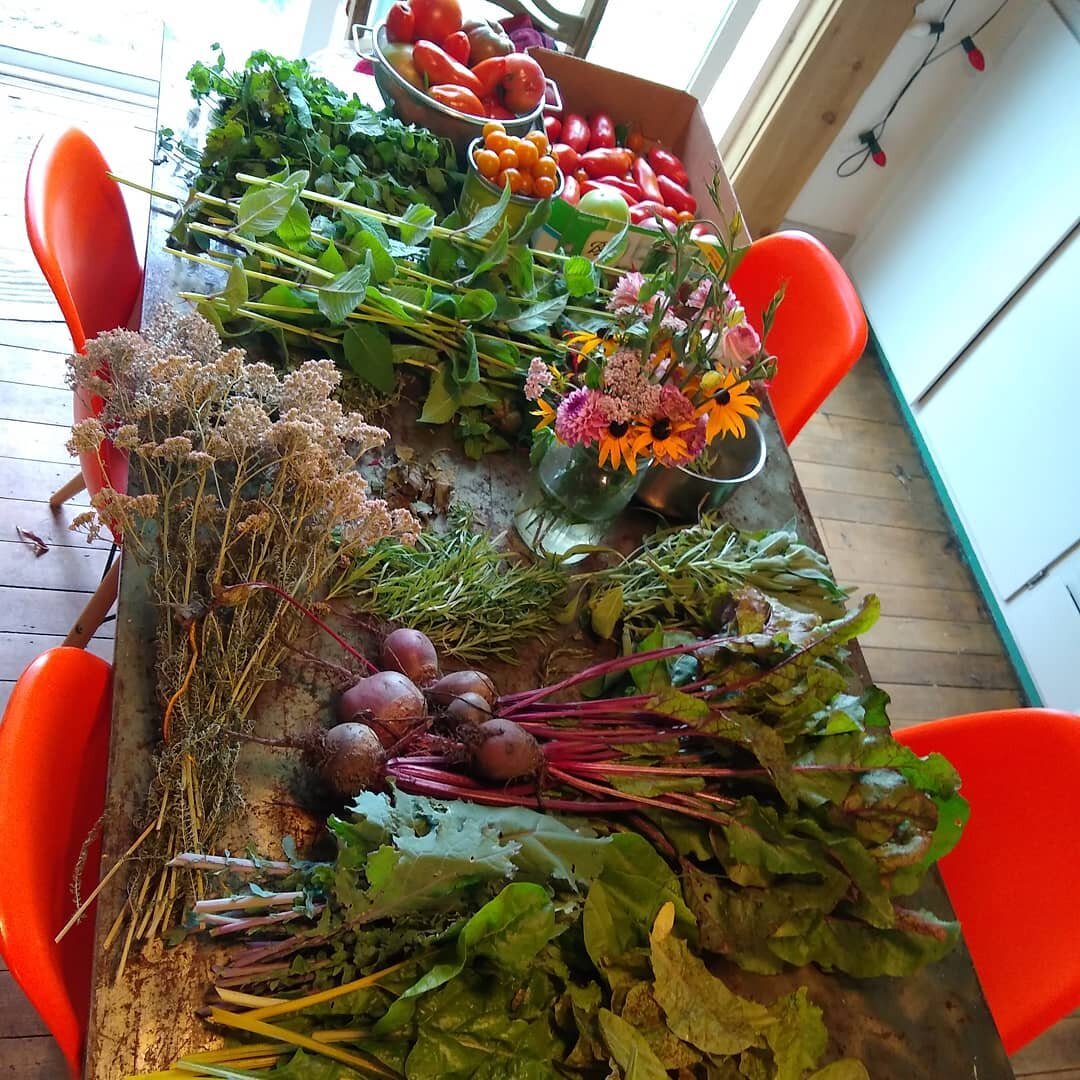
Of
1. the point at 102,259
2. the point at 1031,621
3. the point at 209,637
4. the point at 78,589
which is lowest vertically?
the point at 78,589

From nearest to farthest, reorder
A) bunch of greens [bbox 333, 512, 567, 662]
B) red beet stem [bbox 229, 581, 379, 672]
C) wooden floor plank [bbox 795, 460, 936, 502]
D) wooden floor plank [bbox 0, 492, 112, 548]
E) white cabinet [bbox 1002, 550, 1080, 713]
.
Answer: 1. red beet stem [bbox 229, 581, 379, 672]
2. bunch of greens [bbox 333, 512, 567, 662]
3. wooden floor plank [bbox 0, 492, 112, 548]
4. white cabinet [bbox 1002, 550, 1080, 713]
5. wooden floor plank [bbox 795, 460, 936, 502]

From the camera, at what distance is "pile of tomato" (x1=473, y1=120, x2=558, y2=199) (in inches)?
52.8

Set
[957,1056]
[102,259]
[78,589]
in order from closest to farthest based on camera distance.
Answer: [957,1056] < [102,259] < [78,589]

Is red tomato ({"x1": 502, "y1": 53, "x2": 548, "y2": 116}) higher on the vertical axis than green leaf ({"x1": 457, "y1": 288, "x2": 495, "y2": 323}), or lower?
higher

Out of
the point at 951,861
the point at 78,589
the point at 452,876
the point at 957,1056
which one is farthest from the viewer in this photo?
the point at 78,589

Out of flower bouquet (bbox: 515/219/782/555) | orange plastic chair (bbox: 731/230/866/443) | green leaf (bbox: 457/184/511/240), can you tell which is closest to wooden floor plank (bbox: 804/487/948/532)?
orange plastic chair (bbox: 731/230/866/443)

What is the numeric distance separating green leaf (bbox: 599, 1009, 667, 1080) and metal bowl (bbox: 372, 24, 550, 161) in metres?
1.34

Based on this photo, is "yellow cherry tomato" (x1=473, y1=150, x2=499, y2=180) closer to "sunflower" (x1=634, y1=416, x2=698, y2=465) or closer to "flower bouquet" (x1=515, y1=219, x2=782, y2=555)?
"flower bouquet" (x1=515, y1=219, x2=782, y2=555)

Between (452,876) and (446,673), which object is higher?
(452,876)

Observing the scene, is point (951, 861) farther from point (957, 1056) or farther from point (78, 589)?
point (78, 589)

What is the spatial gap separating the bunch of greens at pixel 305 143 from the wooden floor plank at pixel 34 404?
0.77 meters

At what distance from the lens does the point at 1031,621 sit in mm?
2314

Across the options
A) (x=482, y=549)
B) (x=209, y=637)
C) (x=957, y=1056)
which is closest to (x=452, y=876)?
(x=209, y=637)

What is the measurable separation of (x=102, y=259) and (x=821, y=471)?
2.06m
